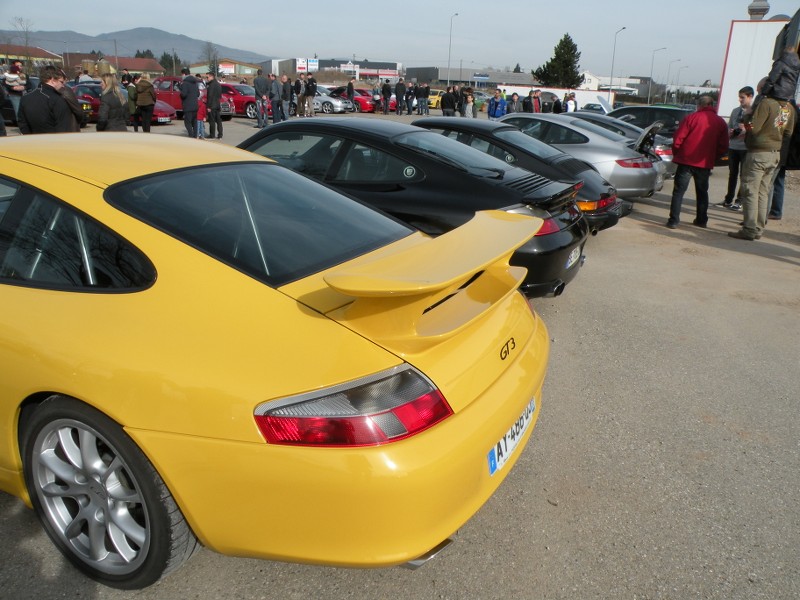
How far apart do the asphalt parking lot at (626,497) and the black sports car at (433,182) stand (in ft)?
2.32

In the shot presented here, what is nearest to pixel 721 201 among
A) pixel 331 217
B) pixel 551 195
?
pixel 551 195

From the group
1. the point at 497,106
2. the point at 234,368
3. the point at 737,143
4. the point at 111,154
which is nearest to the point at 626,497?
the point at 234,368

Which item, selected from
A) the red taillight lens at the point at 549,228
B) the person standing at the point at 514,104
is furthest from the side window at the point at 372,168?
the person standing at the point at 514,104

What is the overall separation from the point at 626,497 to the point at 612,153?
24.4ft

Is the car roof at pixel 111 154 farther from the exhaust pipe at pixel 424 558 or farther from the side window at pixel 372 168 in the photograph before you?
the side window at pixel 372 168

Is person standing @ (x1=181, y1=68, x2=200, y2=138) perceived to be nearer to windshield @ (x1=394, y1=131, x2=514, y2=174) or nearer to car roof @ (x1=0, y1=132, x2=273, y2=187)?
windshield @ (x1=394, y1=131, x2=514, y2=174)

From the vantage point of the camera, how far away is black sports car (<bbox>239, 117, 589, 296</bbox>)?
452cm

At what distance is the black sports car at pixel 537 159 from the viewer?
629cm

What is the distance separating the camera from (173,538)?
1.92 meters

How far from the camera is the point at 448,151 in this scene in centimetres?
508

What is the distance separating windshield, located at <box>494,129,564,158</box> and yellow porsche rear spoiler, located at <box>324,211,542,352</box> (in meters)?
4.30

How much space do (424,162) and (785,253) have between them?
18.0ft

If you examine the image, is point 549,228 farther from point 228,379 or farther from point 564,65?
point 564,65

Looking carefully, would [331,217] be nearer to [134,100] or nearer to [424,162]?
[424,162]
